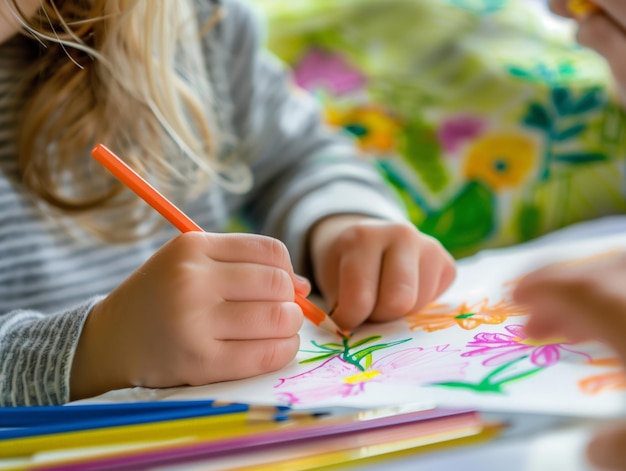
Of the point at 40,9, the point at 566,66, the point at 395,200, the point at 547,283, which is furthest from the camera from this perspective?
the point at 566,66

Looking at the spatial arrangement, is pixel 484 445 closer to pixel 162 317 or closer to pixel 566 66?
pixel 162 317

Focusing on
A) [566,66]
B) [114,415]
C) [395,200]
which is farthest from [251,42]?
A: [114,415]

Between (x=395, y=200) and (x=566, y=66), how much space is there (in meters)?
0.26

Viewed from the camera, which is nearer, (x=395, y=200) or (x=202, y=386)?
(x=202, y=386)

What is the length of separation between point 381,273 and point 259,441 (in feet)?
0.57

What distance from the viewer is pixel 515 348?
0.30 meters

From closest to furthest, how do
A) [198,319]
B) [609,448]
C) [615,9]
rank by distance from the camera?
[609,448] < [198,319] < [615,9]

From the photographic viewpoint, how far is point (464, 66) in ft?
2.42

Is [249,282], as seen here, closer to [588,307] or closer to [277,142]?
[588,307]

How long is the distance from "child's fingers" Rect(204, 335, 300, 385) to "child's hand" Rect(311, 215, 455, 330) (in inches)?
2.6

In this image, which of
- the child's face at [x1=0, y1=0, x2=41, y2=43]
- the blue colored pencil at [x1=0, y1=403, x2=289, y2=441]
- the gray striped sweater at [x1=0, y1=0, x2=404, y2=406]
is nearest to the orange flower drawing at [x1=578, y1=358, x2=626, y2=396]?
the blue colored pencil at [x1=0, y1=403, x2=289, y2=441]

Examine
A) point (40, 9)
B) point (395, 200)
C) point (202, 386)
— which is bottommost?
point (395, 200)

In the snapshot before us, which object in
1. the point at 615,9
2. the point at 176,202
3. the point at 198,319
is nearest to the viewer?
the point at 198,319

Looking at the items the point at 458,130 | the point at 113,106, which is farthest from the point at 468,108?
the point at 113,106
